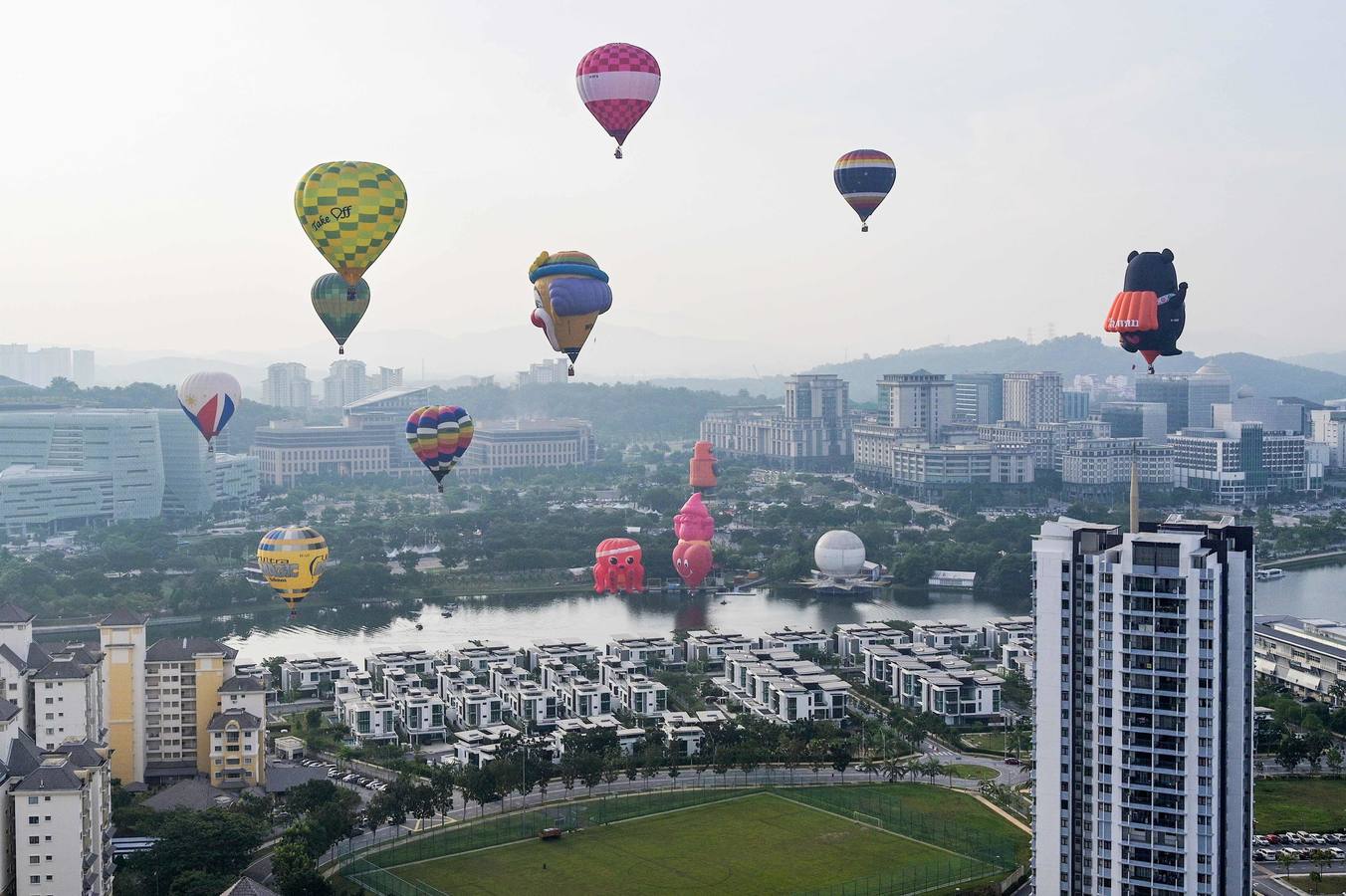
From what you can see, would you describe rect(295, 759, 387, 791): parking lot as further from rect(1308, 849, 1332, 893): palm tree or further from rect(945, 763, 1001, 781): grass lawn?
rect(1308, 849, 1332, 893): palm tree

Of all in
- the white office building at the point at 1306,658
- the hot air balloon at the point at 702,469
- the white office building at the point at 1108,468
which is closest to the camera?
the white office building at the point at 1306,658

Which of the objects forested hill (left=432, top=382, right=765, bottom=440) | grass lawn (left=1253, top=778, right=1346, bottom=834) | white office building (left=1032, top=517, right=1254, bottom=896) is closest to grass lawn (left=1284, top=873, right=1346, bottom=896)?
grass lawn (left=1253, top=778, right=1346, bottom=834)

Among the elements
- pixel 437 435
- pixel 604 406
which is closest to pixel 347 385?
pixel 604 406

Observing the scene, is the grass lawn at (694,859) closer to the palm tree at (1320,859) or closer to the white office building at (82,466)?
the palm tree at (1320,859)

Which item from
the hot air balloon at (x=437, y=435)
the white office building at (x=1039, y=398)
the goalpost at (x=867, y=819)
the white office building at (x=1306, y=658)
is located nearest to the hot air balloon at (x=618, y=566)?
the hot air balloon at (x=437, y=435)

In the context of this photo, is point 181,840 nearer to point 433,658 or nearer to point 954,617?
point 433,658

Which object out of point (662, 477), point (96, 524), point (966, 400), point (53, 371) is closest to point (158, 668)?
point (96, 524)

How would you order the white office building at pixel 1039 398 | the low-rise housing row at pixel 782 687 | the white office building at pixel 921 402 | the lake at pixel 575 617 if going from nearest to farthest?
the low-rise housing row at pixel 782 687 < the lake at pixel 575 617 < the white office building at pixel 921 402 < the white office building at pixel 1039 398
